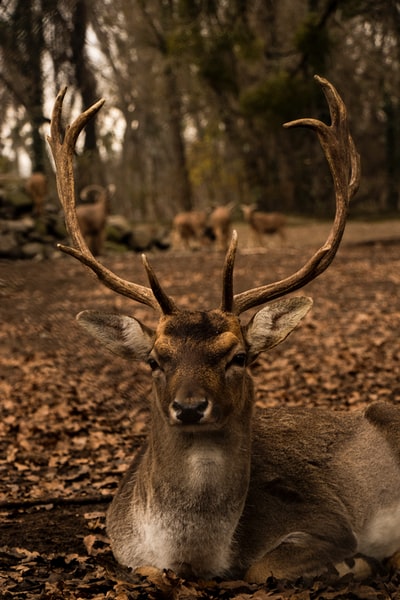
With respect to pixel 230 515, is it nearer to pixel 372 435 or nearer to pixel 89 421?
pixel 372 435

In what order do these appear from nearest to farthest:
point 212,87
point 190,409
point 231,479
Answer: point 190,409 → point 231,479 → point 212,87

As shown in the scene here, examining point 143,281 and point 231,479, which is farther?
point 143,281

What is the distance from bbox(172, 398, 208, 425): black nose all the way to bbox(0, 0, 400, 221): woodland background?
7.91 ft

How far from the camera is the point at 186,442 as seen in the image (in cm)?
446

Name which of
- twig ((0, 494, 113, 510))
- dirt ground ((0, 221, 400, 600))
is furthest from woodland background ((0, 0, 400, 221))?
twig ((0, 494, 113, 510))

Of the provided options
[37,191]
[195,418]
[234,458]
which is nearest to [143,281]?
[37,191]

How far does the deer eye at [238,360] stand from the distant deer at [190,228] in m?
19.7

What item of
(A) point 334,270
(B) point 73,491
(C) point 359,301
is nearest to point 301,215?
→ (A) point 334,270

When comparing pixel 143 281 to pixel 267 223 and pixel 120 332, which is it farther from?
pixel 120 332

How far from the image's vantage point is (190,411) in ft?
13.5

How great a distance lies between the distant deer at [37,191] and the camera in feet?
69.1

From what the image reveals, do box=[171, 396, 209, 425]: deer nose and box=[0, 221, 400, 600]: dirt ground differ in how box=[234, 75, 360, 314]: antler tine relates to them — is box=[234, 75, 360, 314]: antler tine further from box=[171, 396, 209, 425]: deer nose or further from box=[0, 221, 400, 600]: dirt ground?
box=[0, 221, 400, 600]: dirt ground

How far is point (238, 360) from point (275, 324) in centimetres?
34

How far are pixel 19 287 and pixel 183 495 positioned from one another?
1318 mm
